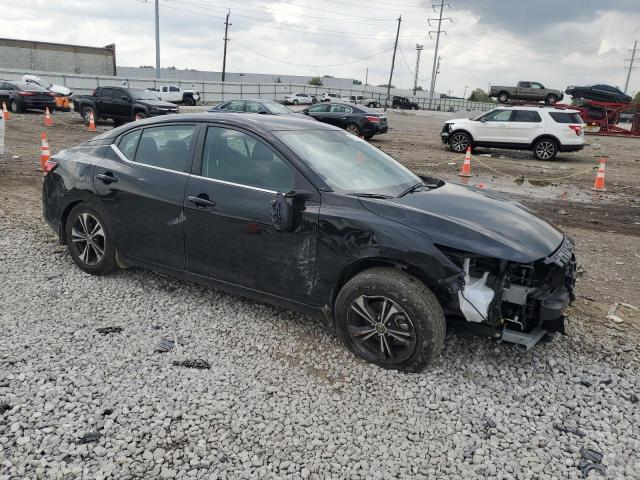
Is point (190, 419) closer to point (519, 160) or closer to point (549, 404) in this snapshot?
point (549, 404)

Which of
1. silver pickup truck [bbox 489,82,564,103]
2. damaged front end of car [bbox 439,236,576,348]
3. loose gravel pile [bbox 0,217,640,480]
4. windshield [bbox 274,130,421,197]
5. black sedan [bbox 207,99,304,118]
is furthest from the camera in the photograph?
silver pickup truck [bbox 489,82,564,103]

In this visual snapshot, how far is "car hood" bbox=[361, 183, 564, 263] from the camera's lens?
131 inches

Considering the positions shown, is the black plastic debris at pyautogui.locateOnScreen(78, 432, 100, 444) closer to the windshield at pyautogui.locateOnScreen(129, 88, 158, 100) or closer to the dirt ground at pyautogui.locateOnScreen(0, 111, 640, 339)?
the dirt ground at pyautogui.locateOnScreen(0, 111, 640, 339)

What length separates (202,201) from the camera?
4.10m

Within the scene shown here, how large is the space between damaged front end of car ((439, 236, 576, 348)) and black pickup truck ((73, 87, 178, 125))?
18.3 m

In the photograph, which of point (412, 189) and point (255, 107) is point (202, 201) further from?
point (255, 107)

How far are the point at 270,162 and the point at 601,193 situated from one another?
406 inches

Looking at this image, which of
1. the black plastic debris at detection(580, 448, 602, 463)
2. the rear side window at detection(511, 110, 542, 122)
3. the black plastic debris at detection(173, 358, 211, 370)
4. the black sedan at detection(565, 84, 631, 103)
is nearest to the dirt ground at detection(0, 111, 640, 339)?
the rear side window at detection(511, 110, 542, 122)

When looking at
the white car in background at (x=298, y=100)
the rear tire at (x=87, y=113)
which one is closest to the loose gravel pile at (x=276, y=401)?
the rear tire at (x=87, y=113)

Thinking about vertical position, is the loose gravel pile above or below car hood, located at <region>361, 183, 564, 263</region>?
below

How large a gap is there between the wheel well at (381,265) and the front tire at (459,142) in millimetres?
15862

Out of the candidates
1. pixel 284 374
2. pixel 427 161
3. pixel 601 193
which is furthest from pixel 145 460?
pixel 427 161

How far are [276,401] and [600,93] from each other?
32.1 m

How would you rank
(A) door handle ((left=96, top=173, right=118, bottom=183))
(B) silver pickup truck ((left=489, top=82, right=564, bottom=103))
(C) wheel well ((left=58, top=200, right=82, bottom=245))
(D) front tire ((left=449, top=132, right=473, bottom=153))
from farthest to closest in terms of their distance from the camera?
(B) silver pickup truck ((left=489, top=82, right=564, bottom=103))
(D) front tire ((left=449, top=132, right=473, bottom=153))
(C) wheel well ((left=58, top=200, right=82, bottom=245))
(A) door handle ((left=96, top=173, right=118, bottom=183))
